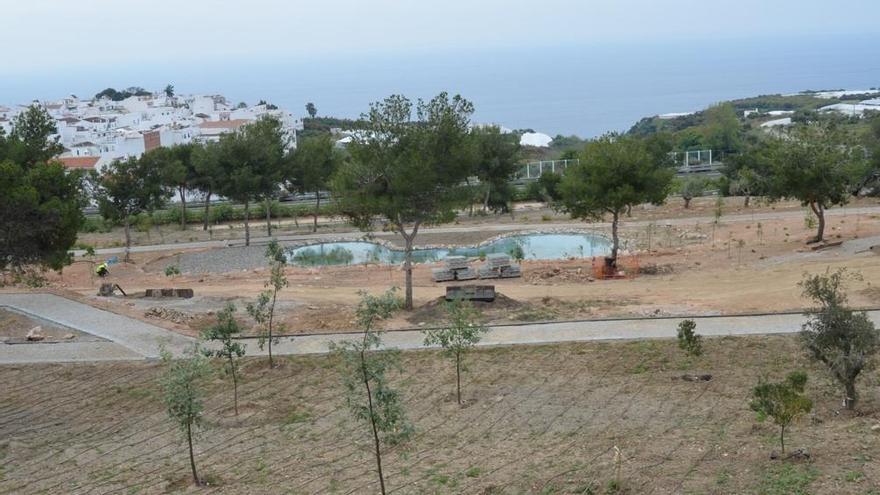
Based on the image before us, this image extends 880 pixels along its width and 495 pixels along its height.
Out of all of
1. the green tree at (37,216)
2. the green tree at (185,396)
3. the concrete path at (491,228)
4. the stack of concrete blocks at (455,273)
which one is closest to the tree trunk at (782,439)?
the green tree at (185,396)

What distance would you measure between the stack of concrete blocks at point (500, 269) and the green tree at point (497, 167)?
827 inches

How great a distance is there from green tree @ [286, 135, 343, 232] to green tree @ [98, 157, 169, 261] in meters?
7.97

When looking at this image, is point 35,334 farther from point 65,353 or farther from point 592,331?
point 592,331

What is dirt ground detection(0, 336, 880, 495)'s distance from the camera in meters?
11.5

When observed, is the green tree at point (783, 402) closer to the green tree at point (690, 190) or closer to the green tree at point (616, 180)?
the green tree at point (616, 180)

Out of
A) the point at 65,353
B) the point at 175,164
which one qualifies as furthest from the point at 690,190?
the point at 65,353

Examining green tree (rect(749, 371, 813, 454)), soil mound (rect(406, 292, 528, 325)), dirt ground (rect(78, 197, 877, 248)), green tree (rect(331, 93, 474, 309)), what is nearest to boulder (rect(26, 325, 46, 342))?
green tree (rect(331, 93, 474, 309))

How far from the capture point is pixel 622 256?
3359 centimetres

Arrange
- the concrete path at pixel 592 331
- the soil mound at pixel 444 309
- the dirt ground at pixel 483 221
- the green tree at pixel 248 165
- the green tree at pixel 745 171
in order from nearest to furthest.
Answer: the concrete path at pixel 592 331, the soil mound at pixel 444 309, the green tree at pixel 745 171, the green tree at pixel 248 165, the dirt ground at pixel 483 221

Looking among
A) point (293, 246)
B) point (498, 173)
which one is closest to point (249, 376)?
point (293, 246)

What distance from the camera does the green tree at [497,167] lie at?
51.6 meters

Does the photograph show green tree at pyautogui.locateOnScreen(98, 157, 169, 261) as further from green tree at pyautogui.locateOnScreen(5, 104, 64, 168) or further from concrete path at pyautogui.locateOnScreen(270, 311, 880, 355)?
concrete path at pyautogui.locateOnScreen(270, 311, 880, 355)

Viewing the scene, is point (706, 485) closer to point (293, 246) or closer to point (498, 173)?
point (293, 246)

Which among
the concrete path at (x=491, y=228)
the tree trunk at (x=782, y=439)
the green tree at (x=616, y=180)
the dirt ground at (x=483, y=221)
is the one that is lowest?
the tree trunk at (x=782, y=439)
